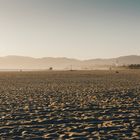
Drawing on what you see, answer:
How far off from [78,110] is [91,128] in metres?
8.59

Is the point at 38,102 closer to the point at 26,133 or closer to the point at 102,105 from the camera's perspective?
the point at 102,105

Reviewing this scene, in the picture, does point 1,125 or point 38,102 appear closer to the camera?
point 1,125

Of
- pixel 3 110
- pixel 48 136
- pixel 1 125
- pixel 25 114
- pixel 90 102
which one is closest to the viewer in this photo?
pixel 48 136

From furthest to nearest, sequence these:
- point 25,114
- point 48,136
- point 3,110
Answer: point 3,110, point 25,114, point 48,136

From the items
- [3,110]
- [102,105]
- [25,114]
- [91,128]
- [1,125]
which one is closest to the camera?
[91,128]

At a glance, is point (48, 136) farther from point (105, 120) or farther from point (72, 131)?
point (105, 120)

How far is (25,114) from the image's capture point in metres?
31.0

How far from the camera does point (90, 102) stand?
38.7m

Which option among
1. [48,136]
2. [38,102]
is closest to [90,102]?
[38,102]

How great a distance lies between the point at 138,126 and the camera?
2491 centimetres

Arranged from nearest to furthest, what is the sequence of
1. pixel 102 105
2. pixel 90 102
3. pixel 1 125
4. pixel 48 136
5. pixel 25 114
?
pixel 48 136, pixel 1 125, pixel 25 114, pixel 102 105, pixel 90 102

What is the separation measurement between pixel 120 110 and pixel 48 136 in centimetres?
1192

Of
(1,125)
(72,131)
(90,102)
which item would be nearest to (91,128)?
(72,131)

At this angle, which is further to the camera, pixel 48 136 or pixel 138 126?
pixel 138 126
